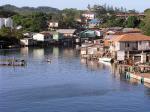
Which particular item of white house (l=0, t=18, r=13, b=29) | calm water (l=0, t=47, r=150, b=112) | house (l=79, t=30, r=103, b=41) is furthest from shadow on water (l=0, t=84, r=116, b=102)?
white house (l=0, t=18, r=13, b=29)

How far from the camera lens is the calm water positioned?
24.0m

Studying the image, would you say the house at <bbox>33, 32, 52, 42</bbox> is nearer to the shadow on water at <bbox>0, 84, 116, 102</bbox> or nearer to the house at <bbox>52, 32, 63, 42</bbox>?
the house at <bbox>52, 32, 63, 42</bbox>

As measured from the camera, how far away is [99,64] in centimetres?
4141

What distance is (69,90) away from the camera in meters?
28.4

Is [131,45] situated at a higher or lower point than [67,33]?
lower

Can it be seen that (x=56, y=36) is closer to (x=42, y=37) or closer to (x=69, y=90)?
(x=42, y=37)

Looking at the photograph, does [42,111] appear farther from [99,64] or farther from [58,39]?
[58,39]

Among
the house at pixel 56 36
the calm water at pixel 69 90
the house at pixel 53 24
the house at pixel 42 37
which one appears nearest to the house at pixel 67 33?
the house at pixel 56 36

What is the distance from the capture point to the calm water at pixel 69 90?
24.0 meters

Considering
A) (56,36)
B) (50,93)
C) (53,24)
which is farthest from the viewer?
(53,24)

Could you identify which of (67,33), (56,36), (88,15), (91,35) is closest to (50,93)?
(56,36)

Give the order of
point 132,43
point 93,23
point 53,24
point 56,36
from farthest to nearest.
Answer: point 93,23, point 53,24, point 56,36, point 132,43

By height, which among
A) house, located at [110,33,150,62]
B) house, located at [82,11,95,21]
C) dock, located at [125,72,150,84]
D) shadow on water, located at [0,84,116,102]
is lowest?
shadow on water, located at [0,84,116,102]

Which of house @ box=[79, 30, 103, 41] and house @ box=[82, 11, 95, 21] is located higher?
house @ box=[82, 11, 95, 21]
